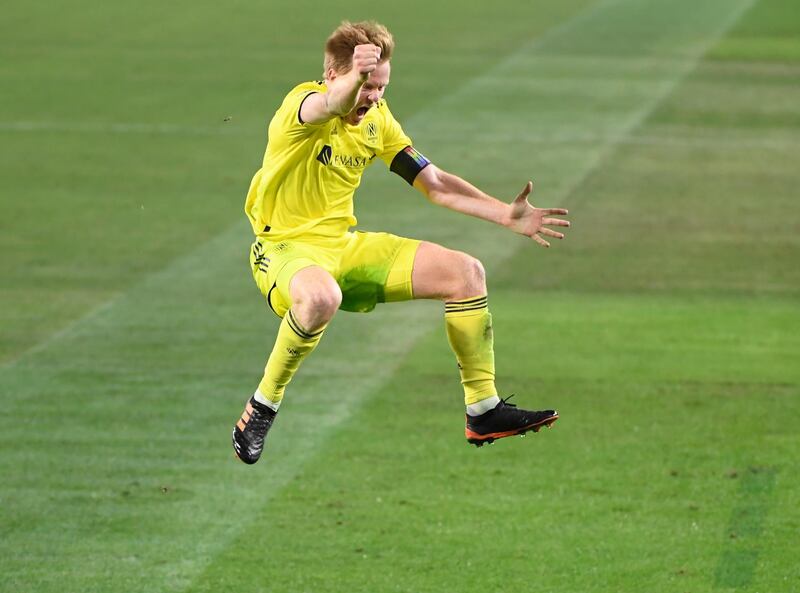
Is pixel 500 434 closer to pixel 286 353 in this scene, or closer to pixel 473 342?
pixel 473 342

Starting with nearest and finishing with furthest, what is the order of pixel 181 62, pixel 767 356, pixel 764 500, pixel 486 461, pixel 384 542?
1. pixel 384 542
2. pixel 764 500
3. pixel 486 461
4. pixel 767 356
5. pixel 181 62

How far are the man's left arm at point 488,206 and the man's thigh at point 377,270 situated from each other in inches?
15.8

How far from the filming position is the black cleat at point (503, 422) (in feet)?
33.1

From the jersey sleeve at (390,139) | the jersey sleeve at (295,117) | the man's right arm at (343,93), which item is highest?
the man's right arm at (343,93)

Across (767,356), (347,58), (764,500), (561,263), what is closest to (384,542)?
(764,500)

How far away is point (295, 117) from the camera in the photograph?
31.8 feet

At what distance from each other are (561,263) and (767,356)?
13.7ft

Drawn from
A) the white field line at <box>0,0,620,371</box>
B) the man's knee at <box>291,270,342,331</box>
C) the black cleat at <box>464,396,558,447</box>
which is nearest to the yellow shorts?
the man's knee at <box>291,270,342,331</box>

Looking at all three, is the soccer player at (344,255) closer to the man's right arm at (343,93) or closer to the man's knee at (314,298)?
the man's knee at (314,298)

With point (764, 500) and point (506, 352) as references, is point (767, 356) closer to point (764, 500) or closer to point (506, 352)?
point (506, 352)

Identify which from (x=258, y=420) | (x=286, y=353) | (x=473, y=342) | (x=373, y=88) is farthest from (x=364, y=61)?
(x=258, y=420)

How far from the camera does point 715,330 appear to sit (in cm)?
1894

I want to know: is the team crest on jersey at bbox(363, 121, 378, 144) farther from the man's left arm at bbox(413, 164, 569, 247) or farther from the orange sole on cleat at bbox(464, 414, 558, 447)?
the orange sole on cleat at bbox(464, 414, 558, 447)

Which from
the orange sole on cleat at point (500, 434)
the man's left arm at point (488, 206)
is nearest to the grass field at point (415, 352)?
the orange sole on cleat at point (500, 434)
